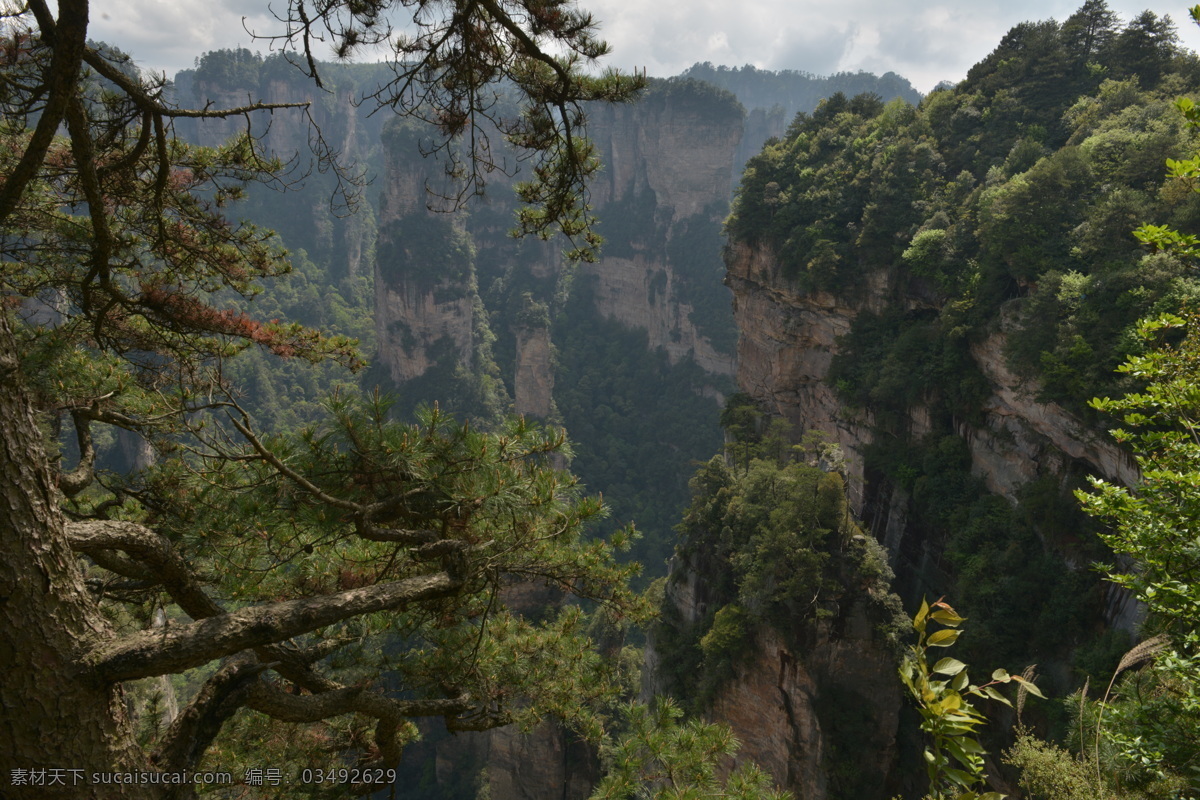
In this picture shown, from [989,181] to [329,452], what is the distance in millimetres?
16843

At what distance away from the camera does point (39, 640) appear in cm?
169

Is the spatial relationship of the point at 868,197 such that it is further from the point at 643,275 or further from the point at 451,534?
the point at 643,275

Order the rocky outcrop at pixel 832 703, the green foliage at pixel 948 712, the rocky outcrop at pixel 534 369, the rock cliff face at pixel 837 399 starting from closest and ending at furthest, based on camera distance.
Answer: the green foliage at pixel 948 712, the rocky outcrop at pixel 832 703, the rock cliff face at pixel 837 399, the rocky outcrop at pixel 534 369

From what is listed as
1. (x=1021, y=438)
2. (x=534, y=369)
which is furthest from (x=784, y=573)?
(x=534, y=369)

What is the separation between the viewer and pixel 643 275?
Result: 161 feet

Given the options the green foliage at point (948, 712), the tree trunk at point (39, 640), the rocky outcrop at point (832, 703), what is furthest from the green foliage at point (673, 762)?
the rocky outcrop at point (832, 703)

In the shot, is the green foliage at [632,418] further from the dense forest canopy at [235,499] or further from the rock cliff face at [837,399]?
the dense forest canopy at [235,499]

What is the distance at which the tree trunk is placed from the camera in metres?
1.65

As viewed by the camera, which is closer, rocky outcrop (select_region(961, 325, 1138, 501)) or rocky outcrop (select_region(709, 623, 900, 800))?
rocky outcrop (select_region(961, 325, 1138, 501))

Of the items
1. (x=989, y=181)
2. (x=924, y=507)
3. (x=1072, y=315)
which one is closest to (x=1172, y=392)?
(x=1072, y=315)

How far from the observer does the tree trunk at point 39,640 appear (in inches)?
64.9

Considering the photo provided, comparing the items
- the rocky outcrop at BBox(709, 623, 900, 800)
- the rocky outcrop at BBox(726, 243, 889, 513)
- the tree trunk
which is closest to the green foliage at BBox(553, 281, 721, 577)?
the rocky outcrop at BBox(726, 243, 889, 513)

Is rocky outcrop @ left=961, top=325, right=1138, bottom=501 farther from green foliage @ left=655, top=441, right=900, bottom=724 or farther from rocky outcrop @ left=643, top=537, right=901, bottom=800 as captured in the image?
rocky outcrop @ left=643, top=537, right=901, bottom=800

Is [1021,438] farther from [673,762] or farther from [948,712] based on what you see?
[948,712]
